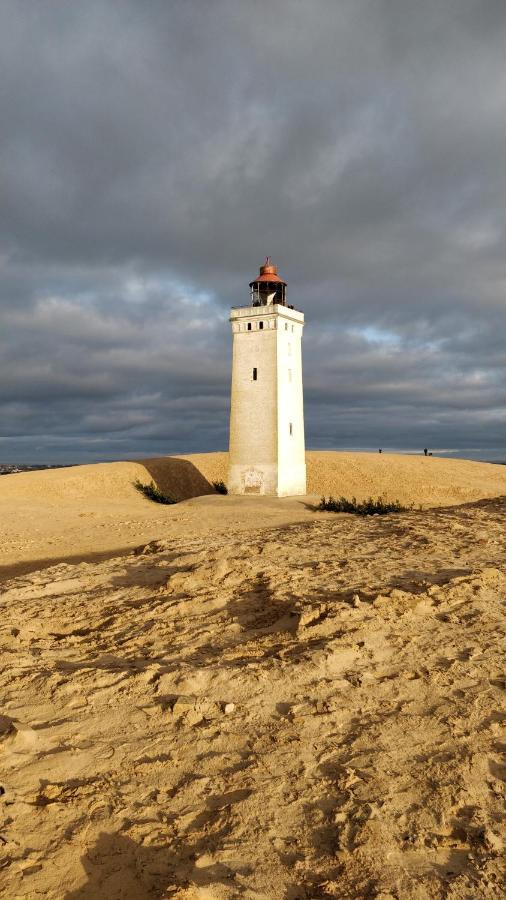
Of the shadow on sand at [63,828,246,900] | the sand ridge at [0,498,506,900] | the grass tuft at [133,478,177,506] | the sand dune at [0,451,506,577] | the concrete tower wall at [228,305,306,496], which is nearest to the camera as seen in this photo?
the shadow on sand at [63,828,246,900]

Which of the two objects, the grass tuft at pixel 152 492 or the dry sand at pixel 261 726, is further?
the grass tuft at pixel 152 492

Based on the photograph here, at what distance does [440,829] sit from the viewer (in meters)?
3.67

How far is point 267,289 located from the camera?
28.6 meters

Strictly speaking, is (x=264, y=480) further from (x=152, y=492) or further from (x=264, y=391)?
(x=152, y=492)

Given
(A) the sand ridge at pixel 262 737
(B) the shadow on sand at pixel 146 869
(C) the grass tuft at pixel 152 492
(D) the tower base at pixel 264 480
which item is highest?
(D) the tower base at pixel 264 480

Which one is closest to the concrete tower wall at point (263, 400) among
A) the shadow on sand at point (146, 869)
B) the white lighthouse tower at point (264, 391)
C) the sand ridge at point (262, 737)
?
the white lighthouse tower at point (264, 391)

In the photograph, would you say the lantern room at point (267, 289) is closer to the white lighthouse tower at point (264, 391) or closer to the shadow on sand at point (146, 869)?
the white lighthouse tower at point (264, 391)

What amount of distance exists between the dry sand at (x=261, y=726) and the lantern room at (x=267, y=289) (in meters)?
20.5

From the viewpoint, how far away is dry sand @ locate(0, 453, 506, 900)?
3.47m

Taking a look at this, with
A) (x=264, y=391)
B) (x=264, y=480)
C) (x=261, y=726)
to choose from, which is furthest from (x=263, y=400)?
(x=261, y=726)

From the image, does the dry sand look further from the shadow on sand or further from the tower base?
the tower base

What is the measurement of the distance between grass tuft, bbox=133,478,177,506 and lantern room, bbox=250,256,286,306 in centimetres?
1090

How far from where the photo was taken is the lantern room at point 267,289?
28.4 meters

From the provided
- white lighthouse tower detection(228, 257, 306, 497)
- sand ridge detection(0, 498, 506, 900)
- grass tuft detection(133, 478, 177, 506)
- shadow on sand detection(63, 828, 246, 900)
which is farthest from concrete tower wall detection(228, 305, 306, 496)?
shadow on sand detection(63, 828, 246, 900)
